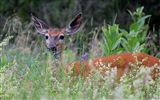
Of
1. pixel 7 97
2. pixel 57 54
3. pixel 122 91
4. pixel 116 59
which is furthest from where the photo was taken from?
pixel 57 54

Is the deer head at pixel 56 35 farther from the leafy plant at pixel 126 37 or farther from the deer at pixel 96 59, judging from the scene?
the leafy plant at pixel 126 37

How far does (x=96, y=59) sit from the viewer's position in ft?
26.3

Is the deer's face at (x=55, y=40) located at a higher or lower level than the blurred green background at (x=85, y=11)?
lower

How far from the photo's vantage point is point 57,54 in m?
8.81

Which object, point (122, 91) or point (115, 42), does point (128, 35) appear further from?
point (122, 91)

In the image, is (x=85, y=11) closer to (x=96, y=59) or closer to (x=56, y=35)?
(x=56, y=35)

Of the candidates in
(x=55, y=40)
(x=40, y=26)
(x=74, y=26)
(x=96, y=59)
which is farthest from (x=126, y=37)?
(x=96, y=59)

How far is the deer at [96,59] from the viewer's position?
736 centimetres

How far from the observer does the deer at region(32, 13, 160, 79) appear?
736cm

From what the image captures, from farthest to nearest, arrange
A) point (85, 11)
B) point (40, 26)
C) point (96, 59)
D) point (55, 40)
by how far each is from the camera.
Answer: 1. point (85, 11)
2. point (40, 26)
3. point (55, 40)
4. point (96, 59)

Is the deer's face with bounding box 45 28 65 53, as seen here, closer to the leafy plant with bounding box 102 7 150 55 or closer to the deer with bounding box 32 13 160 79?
the deer with bounding box 32 13 160 79

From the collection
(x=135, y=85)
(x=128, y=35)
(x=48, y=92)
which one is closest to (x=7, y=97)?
(x=48, y=92)

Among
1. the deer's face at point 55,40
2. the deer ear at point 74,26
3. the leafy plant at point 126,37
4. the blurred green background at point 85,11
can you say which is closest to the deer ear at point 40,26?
the deer's face at point 55,40

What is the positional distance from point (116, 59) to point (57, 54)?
1478mm
